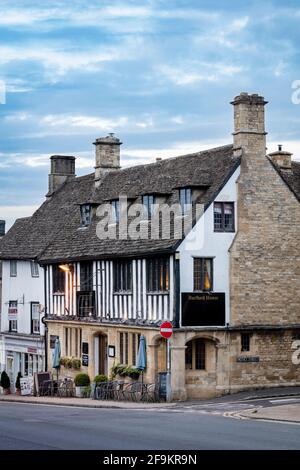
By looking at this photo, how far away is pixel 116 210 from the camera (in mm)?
46844

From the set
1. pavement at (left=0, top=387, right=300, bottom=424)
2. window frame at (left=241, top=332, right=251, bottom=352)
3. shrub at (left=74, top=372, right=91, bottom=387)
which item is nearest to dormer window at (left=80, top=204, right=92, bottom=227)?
shrub at (left=74, top=372, right=91, bottom=387)

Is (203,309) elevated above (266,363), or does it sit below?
above

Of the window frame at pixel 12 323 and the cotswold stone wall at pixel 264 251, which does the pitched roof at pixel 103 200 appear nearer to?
the cotswold stone wall at pixel 264 251

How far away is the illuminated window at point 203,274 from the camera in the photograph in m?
40.2

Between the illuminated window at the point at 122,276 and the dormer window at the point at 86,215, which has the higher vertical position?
the dormer window at the point at 86,215

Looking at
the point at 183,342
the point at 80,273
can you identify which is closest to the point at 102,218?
the point at 80,273

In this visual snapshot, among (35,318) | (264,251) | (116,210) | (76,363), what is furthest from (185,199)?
(35,318)

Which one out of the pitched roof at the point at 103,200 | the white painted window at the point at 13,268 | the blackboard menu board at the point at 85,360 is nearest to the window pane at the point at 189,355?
the pitched roof at the point at 103,200

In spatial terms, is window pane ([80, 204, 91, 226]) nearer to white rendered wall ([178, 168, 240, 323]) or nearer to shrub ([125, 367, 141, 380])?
shrub ([125, 367, 141, 380])

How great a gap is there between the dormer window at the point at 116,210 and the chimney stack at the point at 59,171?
12023 millimetres

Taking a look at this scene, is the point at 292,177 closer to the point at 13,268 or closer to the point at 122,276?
the point at 122,276

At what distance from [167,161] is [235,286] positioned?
9.06 meters

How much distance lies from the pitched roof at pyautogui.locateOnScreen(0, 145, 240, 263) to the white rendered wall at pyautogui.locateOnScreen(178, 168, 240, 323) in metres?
0.44

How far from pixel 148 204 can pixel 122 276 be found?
10.9ft
